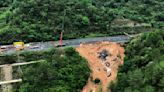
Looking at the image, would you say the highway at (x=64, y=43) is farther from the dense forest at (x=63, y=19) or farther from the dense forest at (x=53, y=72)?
the dense forest at (x=53, y=72)

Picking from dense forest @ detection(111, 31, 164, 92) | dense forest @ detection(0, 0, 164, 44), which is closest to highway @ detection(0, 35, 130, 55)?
dense forest @ detection(0, 0, 164, 44)

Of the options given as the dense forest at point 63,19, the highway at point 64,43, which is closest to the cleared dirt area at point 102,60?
the highway at point 64,43

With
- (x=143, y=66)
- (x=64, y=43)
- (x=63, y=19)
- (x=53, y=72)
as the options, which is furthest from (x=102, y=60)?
(x=63, y=19)

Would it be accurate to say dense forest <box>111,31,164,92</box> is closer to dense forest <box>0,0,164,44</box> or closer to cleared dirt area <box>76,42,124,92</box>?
cleared dirt area <box>76,42,124,92</box>

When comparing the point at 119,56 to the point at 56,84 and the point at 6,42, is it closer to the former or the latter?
the point at 56,84

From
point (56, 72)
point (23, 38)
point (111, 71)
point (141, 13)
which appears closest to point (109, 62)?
point (111, 71)
